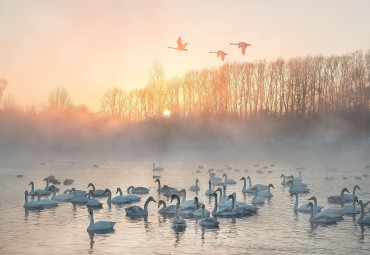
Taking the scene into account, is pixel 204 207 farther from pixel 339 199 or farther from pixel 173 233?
pixel 339 199

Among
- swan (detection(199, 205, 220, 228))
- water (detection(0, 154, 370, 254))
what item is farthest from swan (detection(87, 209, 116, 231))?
swan (detection(199, 205, 220, 228))

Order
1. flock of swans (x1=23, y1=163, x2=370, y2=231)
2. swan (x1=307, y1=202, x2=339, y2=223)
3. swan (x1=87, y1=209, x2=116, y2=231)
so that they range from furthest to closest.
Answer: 1. swan (x1=307, y1=202, x2=339, y2=223)
2. flock of swans (x1=23, y1=163, x2=370, y2=231)
3. swan (x1=87, y1=209, x2=116, y2=231)

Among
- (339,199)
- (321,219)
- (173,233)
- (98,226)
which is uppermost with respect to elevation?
(339,199)

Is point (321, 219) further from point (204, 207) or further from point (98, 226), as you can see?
point (98, 226)

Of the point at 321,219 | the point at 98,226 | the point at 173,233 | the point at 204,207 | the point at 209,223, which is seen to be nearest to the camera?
the point at 173,233

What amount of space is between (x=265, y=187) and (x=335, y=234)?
13452 millimetres

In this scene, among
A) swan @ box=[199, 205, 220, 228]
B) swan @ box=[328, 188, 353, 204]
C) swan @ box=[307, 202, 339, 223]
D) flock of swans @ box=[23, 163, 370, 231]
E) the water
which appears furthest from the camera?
swan @ box=[328, 188, 353, 204]

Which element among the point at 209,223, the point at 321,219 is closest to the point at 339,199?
the point at 321,219

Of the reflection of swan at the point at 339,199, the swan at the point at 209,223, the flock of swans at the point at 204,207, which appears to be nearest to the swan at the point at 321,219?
the flock of swans at the point at 204,207

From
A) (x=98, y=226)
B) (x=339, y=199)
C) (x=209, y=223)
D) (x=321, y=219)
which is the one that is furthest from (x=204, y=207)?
(x=339, y=199)

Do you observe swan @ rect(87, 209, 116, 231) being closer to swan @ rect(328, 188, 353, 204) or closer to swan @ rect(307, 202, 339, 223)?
swan @ rect(307, 202, 339, 223)

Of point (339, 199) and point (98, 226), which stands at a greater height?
point (339, 199)

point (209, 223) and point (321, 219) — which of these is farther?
point (321, 219)

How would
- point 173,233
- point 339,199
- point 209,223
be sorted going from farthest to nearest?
point 339,199 → point 209,223 → point 173,233
